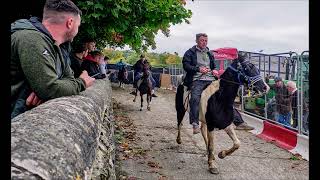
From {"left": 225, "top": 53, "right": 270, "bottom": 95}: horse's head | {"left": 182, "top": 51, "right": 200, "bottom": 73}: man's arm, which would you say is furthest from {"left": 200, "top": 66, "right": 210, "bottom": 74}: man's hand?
{"left": 225, "top": 53, "right": 270, "bottom": 95}: horse's head

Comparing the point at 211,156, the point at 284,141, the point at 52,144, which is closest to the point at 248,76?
the point at 211,156

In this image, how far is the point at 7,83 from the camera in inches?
92.0

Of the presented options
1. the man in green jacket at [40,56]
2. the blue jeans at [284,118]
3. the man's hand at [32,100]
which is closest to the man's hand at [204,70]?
the blue jeans at [284,118]

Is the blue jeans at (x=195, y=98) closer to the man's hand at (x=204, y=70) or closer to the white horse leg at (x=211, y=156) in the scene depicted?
the man's hand at (x=204, y=70)

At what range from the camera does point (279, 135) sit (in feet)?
A: 37.8

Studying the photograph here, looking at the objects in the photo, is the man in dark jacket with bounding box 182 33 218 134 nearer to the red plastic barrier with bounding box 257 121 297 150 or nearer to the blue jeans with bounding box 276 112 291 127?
the red plastic barrier with bounding box 257 121 297 150

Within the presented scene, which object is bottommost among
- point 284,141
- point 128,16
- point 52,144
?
point 284,141

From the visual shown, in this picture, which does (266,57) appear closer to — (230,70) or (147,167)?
(230,70)

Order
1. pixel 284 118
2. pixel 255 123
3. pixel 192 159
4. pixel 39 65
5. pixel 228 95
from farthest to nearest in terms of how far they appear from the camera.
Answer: pixel 255 123, pixel 284 118, pixel 192 159, pixel 228 95, pixel 39 65

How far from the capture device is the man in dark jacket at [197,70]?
9.20 meters

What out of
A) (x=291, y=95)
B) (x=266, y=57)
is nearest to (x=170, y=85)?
(x=266, y=57)

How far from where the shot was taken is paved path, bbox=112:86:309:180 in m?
7.76

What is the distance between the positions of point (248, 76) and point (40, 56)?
226 inches

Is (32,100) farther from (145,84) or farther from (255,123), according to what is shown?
(145,84)
